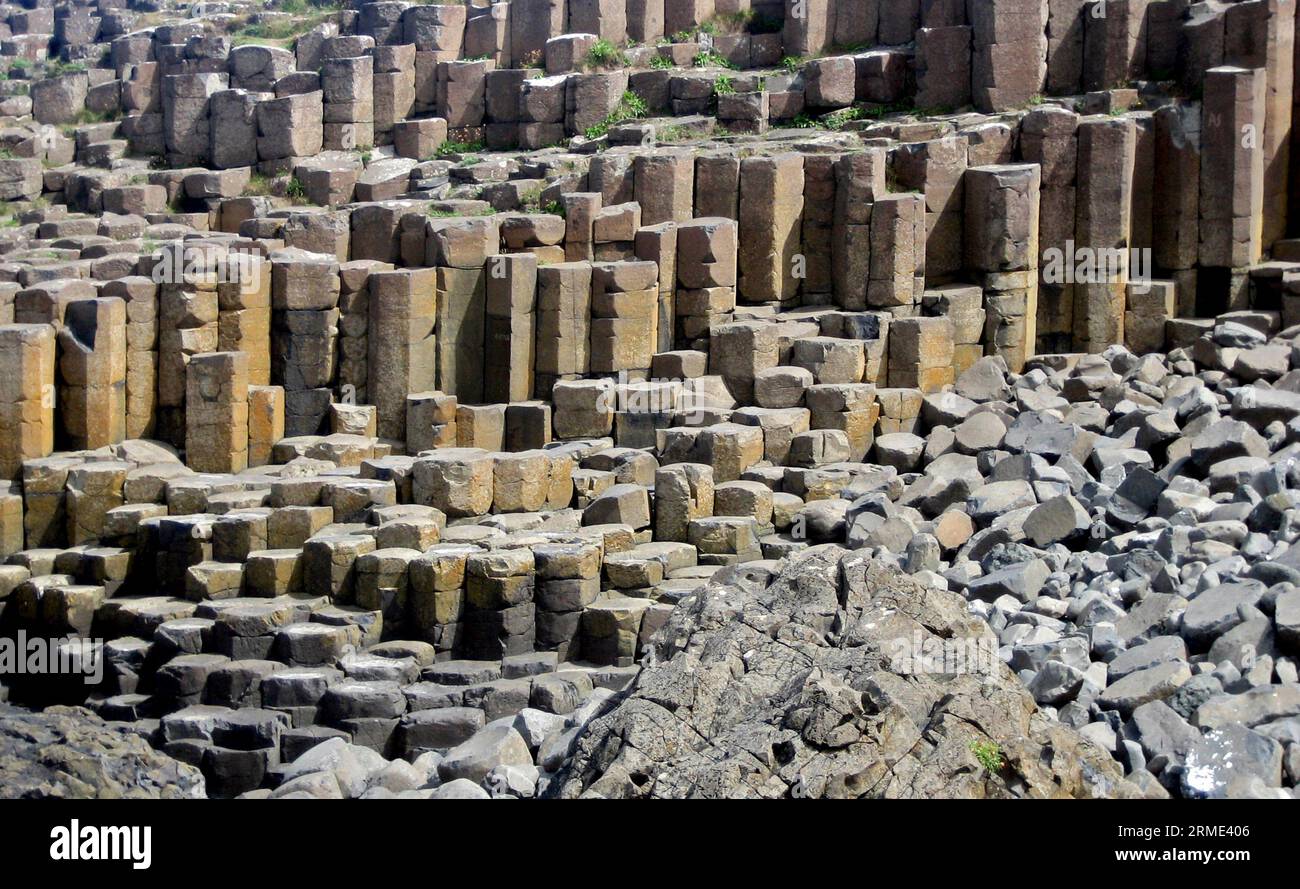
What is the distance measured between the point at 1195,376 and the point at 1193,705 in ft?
34.1

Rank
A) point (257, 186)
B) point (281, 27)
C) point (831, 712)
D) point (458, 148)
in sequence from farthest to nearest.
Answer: point (281, 27) → point (458, 148) → point (257, 186) → point (831, 712)

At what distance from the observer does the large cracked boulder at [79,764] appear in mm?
10875

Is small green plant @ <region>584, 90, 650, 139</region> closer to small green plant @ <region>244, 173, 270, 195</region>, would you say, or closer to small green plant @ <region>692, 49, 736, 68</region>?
small green plant @ <region>692, 49, 736, 68</region>

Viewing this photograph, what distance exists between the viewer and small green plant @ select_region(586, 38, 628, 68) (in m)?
30.2

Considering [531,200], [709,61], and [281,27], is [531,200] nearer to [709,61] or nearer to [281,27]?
[709,61]

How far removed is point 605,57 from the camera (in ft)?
98.9

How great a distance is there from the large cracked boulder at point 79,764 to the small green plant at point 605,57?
759 inches

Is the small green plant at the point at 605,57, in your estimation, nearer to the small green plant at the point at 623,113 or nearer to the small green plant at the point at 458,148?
the small green plant at the point at 623,113

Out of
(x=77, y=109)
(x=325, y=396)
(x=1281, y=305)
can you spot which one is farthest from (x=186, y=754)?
(x=77, y=109)

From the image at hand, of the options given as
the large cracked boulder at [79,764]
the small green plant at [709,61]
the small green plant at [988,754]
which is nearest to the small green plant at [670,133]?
the small green plant at [709,61]

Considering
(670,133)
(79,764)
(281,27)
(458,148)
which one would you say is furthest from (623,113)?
(79,764)

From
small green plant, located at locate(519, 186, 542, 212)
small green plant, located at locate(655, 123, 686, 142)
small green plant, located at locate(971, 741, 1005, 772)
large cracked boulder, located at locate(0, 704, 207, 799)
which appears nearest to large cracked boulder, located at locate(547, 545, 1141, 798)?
small green plant, located at locate(971, 741, 1005, 772)

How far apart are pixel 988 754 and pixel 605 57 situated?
71.1ft

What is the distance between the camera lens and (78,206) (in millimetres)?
29109
